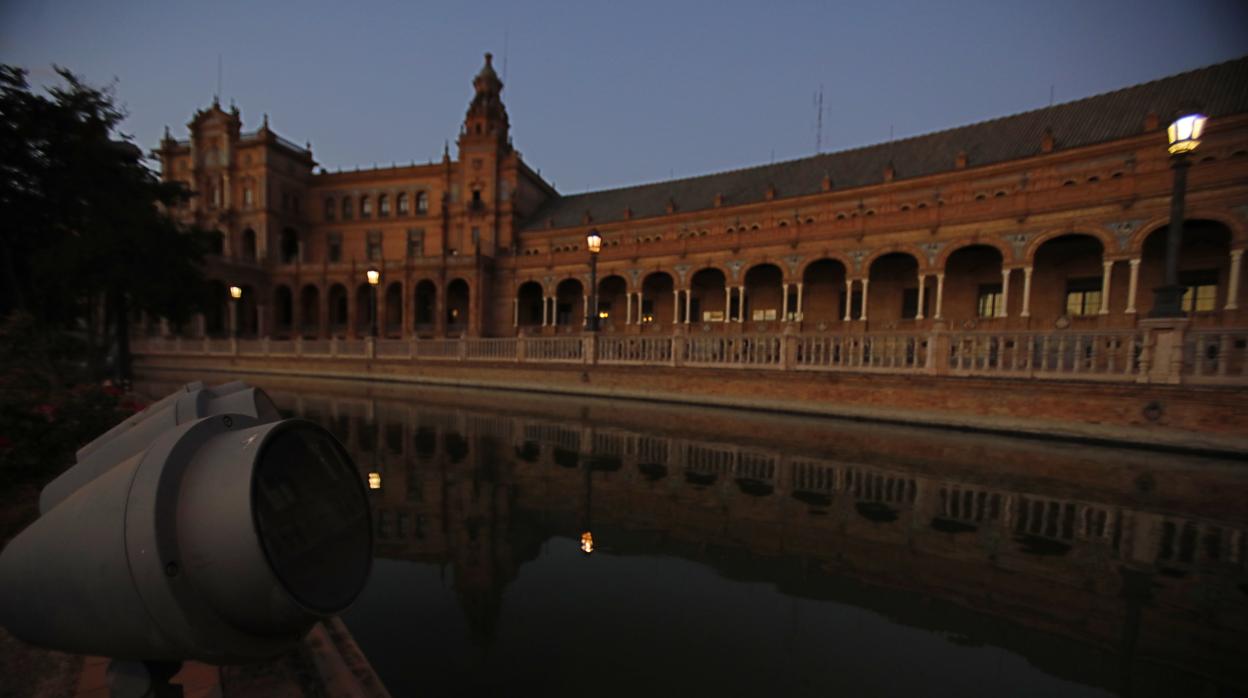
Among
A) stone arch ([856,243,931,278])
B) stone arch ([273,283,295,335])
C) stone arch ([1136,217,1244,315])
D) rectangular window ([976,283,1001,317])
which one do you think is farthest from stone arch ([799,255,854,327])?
stone arch ([273,283,295,335])

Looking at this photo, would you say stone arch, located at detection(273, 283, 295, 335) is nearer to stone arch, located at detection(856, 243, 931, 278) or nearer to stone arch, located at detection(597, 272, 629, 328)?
stone arch, located at detection(597, 272, 629, 328)

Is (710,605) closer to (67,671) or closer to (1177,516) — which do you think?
(67,671)

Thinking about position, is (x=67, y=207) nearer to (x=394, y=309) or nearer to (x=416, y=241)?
(x=394, y=309)

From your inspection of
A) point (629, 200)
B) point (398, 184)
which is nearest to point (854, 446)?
point (629, 200)

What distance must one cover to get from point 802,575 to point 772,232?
77.5ft

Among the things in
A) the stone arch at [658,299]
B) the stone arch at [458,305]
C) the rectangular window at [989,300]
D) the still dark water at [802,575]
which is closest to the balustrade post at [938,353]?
the still dark water at [802,575]

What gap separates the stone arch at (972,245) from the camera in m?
19.8

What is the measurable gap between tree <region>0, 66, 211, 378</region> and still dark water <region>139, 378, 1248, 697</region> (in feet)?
→ 26.8

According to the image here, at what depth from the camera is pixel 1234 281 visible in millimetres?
15734

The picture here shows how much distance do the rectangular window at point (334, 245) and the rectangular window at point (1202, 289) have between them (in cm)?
5373

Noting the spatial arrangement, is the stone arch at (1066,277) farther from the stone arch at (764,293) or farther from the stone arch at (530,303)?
the stone arch at (530,303)

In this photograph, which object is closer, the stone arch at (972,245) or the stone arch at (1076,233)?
the stone arch at (1076,233)

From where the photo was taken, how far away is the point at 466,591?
3.34 m

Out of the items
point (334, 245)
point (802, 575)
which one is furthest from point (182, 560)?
point (334, 245)
